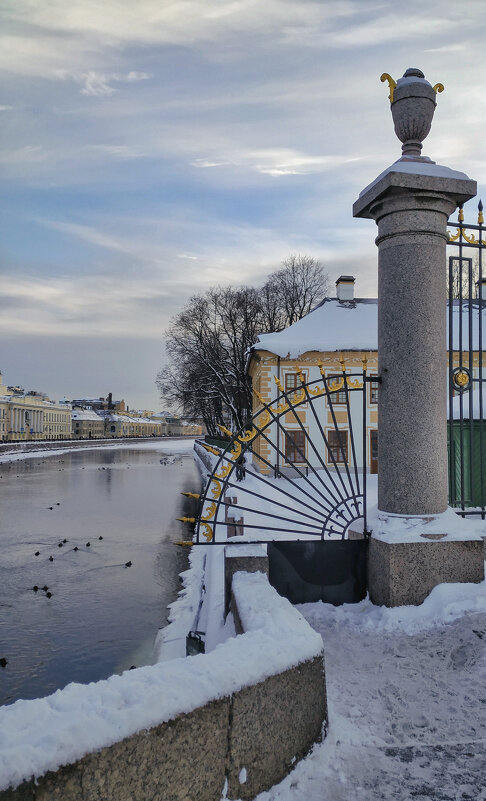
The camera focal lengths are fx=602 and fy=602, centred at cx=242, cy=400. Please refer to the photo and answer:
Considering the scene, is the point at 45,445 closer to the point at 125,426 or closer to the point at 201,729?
the point at 201,729

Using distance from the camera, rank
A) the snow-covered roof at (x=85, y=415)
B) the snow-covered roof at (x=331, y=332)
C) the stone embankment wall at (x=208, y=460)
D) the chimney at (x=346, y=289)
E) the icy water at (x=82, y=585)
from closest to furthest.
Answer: the icy water at (x=82, y=585) → the snow-covered roof at (x=331, y=332) → the chimney at (x=346, y=289) → the stone embankment wall at (x=208, y=460) → the snow-covered roof at (x=85, y=415)

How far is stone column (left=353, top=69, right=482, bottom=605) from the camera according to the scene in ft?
15.4

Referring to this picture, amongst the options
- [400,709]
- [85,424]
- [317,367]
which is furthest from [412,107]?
[85,424]

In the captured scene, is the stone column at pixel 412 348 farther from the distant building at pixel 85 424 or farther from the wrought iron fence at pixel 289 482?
the distant building at pixel 85 424

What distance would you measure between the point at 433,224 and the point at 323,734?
3781mm

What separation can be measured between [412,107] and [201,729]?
483 centimetres

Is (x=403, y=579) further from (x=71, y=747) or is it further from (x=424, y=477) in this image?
(x=71, y=747)

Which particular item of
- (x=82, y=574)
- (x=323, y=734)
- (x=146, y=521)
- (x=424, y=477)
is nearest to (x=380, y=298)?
(x=424, y=477)

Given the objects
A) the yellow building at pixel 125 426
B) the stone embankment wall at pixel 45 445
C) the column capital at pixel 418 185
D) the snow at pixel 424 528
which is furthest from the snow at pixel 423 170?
the yellow building at pixel 125 426

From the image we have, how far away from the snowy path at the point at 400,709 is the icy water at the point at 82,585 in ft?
13.2

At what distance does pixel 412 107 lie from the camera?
4.98 m

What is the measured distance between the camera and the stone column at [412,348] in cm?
470

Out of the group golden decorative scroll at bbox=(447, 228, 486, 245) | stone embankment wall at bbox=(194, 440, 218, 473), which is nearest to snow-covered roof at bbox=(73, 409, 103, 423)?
stone embankment wall at bbox=(194, 440, 218, 473)

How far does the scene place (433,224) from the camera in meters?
4.84
